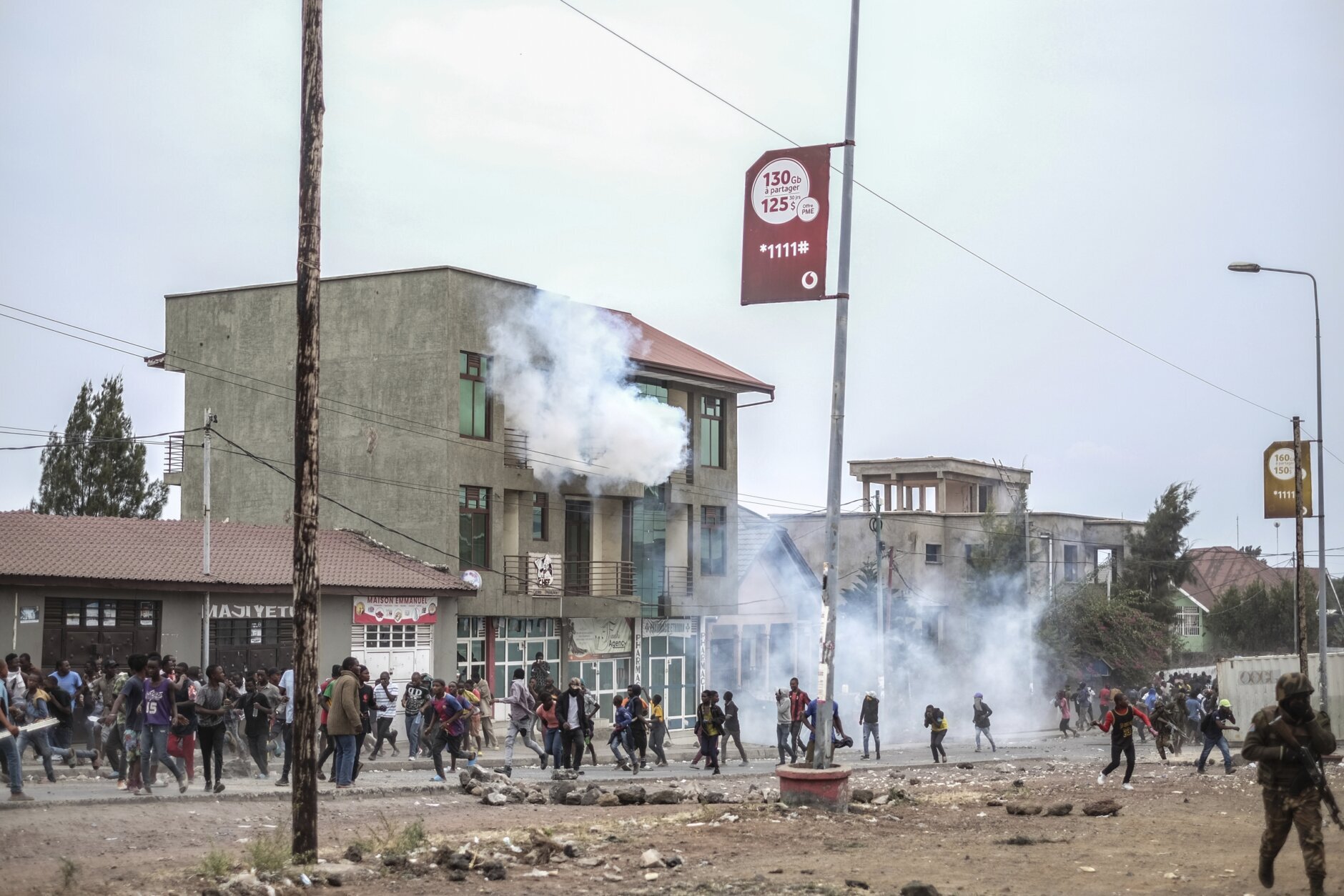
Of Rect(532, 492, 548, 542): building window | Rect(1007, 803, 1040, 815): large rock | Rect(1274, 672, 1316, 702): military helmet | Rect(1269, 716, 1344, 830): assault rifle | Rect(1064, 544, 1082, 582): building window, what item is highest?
Rect(532, 492, 548, 542): building window

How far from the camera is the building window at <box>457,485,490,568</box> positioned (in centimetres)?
3916

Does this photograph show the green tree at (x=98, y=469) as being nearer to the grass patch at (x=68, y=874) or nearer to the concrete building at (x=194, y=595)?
the concrete building at (x=194, y=595)

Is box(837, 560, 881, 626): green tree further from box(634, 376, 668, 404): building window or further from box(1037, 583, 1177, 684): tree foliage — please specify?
box(634, 376, 668, 404): building window

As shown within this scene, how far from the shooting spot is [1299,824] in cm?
1079

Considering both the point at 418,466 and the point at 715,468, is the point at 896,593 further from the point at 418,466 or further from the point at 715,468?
the point at 418,466

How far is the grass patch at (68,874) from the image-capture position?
36.6 ft

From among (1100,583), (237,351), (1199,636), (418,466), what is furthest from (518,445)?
(1199,636)

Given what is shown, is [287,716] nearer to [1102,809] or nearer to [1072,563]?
[1102,809]

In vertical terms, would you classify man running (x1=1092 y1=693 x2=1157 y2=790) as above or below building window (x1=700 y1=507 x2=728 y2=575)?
below

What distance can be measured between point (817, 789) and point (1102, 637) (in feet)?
136

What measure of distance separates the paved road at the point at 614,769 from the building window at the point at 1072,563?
Result: 23.4 m

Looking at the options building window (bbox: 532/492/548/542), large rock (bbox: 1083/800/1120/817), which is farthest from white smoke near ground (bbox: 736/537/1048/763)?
large rock (bbox: 1083/800/1120/817)

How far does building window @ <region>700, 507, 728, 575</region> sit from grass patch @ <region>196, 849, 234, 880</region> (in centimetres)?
3592

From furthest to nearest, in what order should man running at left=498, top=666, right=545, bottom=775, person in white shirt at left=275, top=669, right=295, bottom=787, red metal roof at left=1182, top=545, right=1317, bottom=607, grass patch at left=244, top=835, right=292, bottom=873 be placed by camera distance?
red metal roof at left=1182, top=545, right=1317, bottom=607
man running at left=498, top=666, right=545, bottom=775
person in white shirt at left=275, top=669, right=295, bottom=787
grass patch at left=244, top=835, right=292, bottom=873
